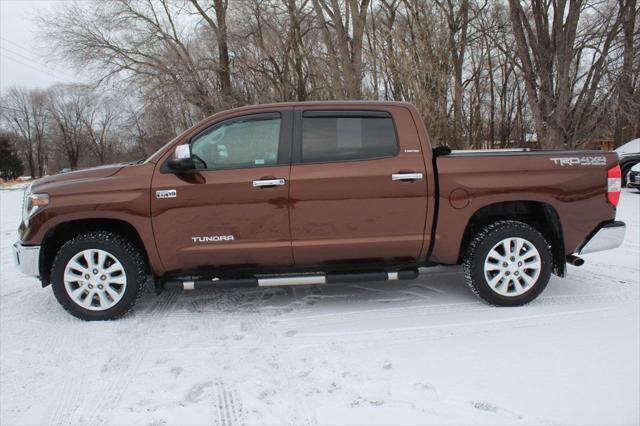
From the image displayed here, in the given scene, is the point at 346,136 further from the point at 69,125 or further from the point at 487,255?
the point at 69,125

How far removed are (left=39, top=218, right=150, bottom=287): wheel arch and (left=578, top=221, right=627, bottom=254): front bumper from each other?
4.04 m

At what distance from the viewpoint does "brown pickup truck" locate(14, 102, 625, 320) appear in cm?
372

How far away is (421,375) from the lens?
2.85m

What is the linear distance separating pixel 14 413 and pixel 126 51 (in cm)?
2350

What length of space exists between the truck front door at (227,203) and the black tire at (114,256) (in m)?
0.27

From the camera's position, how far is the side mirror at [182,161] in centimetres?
Result: 360

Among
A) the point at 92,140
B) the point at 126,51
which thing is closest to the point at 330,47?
the point at 126,51

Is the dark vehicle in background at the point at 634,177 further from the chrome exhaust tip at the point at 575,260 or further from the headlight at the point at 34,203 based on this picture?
the headlight at the point at 34,203

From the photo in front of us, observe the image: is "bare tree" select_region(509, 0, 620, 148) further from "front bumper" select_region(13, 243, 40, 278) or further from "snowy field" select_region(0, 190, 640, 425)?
"front bumper" select_region(13, 243, 40, 278)

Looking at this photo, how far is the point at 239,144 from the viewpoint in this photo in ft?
12.6

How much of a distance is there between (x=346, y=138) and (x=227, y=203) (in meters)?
1.21

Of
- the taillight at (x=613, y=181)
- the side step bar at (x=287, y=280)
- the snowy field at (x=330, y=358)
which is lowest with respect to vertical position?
the snowy field at (x=330, y=358)

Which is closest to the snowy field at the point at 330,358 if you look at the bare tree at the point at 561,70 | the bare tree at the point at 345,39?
the bare tree at the point at 561,70

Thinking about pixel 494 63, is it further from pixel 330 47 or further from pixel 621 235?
pixel 621 235
